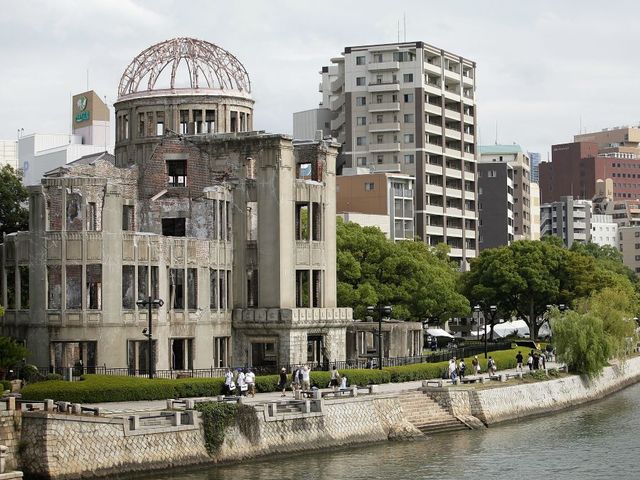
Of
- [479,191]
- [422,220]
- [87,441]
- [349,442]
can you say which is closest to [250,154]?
[349,442]

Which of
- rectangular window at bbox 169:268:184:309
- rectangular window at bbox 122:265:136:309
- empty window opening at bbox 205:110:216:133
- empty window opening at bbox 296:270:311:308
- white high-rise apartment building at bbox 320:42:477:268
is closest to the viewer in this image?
rectangular window at bbox 122:265:136:309

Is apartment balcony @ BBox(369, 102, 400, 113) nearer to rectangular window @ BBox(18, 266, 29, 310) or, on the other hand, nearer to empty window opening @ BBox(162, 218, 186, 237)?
empty window opening @ BBox(162, 218, 186, 237)

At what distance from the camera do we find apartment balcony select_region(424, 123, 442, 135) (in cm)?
16012

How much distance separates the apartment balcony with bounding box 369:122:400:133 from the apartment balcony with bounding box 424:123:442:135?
11.2 ft

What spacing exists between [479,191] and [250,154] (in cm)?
11153

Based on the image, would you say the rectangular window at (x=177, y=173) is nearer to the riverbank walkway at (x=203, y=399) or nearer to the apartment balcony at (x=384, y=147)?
the riverbank walkway at (x=203, y=399)

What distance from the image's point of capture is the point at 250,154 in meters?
77.6

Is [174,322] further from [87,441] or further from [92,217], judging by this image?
[87,441]

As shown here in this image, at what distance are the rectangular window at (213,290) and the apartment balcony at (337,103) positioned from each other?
302 ft

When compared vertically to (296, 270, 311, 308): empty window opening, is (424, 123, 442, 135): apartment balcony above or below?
above

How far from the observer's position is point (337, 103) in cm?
16812

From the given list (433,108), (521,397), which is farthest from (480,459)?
(433,108)

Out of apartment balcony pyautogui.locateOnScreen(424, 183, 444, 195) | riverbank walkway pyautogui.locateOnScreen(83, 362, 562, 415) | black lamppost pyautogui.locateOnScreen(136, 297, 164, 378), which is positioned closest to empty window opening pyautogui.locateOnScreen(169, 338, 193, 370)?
black lamppost pyautogui.locateOnScreen(136, 297, 164, 378)

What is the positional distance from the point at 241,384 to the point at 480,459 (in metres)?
11.9
